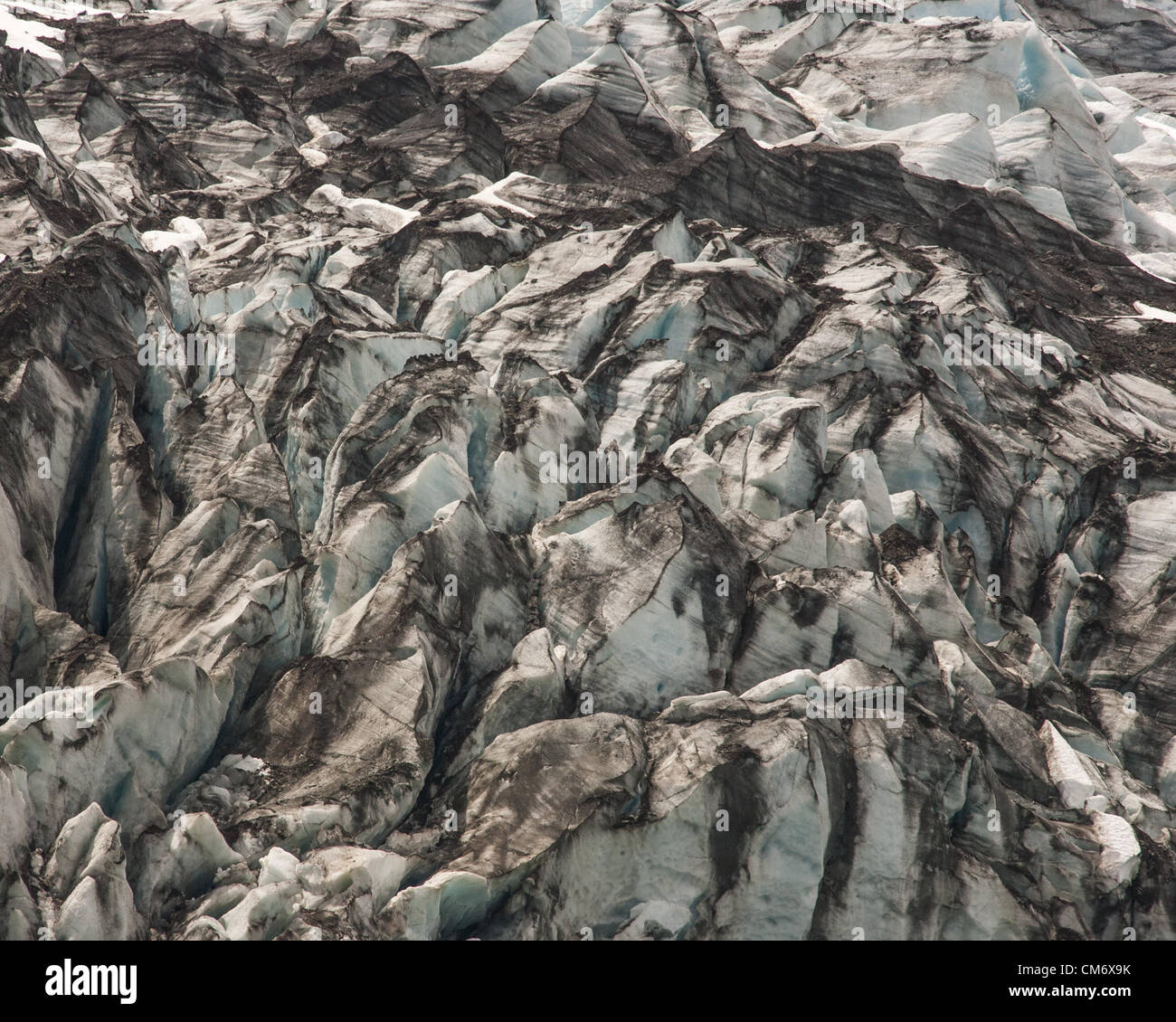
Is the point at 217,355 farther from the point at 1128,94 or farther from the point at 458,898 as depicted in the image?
the point at 1128,94

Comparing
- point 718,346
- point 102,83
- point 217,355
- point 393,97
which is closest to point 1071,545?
point 718,346

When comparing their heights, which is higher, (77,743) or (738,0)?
(738,0)

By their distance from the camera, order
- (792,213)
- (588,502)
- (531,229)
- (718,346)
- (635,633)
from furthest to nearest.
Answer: (792,213), (531,229), (718,346), (588,502), (635,633)

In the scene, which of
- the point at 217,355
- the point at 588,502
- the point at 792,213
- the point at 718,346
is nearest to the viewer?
the point at 588,502

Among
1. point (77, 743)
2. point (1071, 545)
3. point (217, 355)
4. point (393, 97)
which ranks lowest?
point (1071, 545)

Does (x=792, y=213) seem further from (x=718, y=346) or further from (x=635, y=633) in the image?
(x=635, y=633)

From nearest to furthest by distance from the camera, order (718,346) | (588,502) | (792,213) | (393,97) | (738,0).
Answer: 1. (588,502)
2. (718,346)
3. (792,213)
4. (393,97)
5. (738,0)

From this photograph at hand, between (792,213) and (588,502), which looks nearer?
(588,502)

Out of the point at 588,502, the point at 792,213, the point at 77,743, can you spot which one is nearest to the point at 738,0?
the point at 792,213

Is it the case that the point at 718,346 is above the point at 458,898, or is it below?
above
